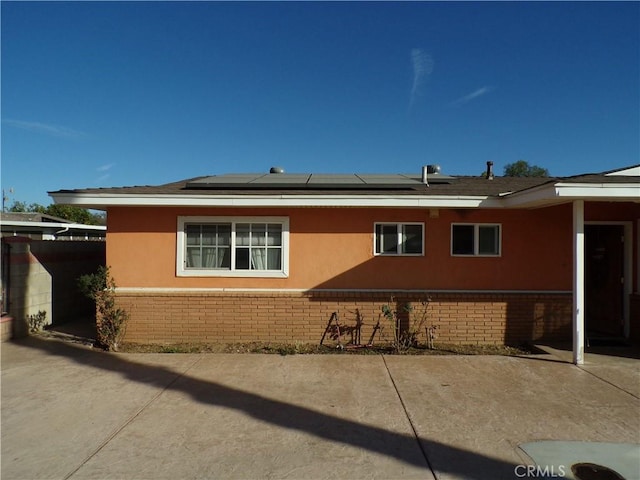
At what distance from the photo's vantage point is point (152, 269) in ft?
24.7

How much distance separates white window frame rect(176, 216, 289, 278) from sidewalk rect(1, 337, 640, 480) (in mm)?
1602

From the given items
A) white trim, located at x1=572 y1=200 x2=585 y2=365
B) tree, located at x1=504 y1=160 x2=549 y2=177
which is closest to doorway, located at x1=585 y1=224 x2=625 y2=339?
white trim, located at x1=572 y1=200 x2=585 y2=365

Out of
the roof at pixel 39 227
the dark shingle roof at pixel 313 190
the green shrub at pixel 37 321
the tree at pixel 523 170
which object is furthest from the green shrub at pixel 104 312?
the tree at pixel 523 170

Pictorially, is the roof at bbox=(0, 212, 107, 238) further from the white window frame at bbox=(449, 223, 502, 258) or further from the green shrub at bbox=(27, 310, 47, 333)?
the white window frame at bbox=(449, 223, 502, 258)

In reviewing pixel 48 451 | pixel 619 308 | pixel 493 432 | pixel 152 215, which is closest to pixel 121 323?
pixel 152 215

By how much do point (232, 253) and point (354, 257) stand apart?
2.32 meters

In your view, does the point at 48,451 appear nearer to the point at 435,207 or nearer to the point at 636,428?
the point at 636,428

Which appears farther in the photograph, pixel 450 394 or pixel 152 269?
pixel 152 269

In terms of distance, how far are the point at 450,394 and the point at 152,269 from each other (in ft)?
→ 18.4

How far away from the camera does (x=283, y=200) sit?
278 inches

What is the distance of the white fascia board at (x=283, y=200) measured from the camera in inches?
277

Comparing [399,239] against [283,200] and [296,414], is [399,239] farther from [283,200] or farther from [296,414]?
[296,414]

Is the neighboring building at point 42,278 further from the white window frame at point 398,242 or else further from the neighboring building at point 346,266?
the white window frame at point 398,242

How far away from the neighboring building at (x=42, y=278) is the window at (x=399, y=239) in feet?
23.2
